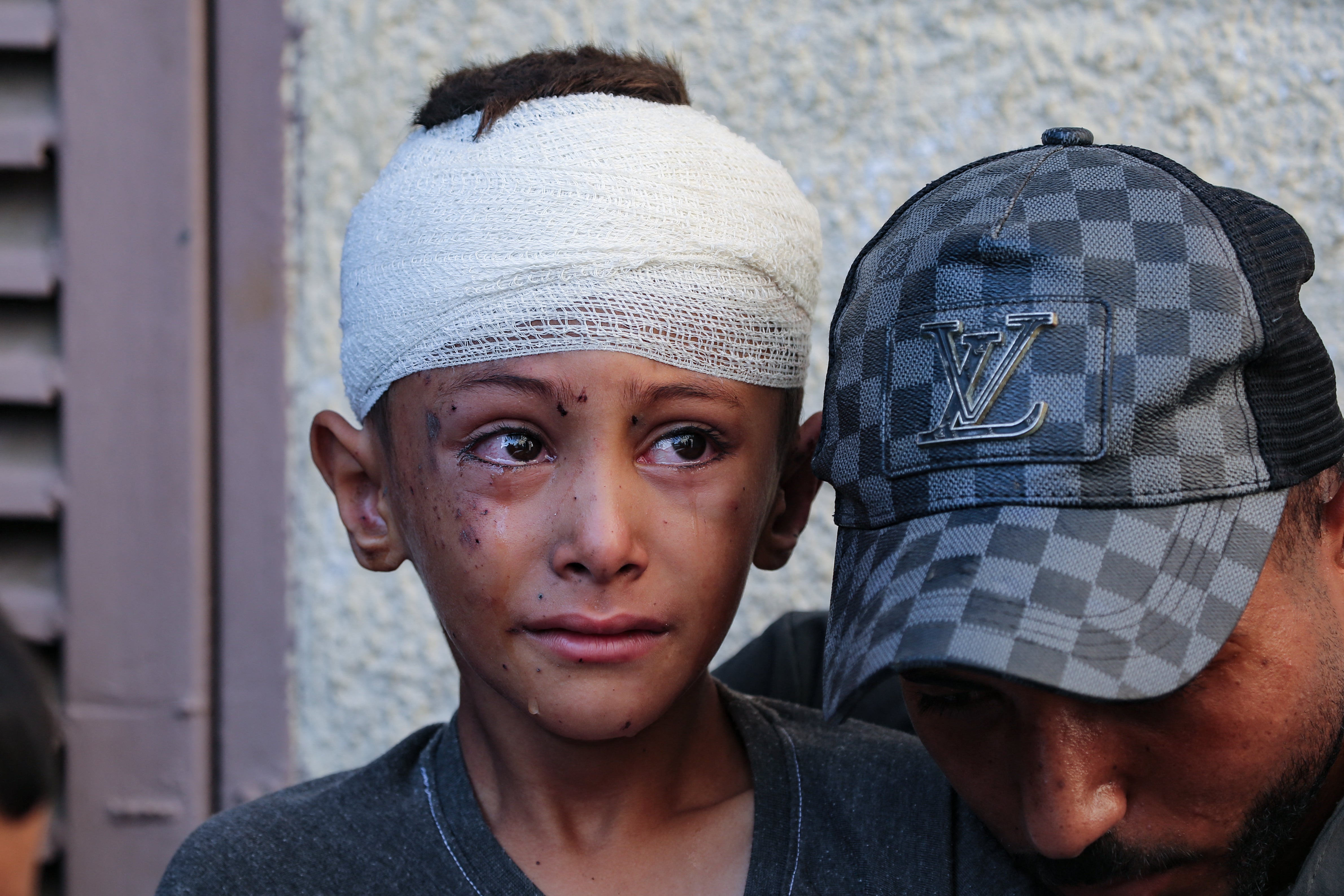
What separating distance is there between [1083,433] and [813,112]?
124cm

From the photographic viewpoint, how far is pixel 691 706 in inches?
64.4

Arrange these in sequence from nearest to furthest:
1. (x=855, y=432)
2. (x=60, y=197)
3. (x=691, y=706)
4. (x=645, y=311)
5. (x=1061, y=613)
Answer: (x=1061, y=613) → (x=855, y=432) → (x=645, y=311) → (x=691, y=706) → (x=60, y=197)

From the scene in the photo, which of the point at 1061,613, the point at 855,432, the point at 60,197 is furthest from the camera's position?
the point at 60,197

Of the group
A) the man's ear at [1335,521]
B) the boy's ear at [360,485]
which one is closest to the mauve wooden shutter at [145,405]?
the boy's ear at [360,485]

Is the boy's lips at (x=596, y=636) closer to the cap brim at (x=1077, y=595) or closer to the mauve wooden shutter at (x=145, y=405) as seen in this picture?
the cap brim at (x=1077, y=595)

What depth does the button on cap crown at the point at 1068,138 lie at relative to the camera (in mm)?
1377

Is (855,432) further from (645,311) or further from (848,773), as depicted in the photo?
(848,773)

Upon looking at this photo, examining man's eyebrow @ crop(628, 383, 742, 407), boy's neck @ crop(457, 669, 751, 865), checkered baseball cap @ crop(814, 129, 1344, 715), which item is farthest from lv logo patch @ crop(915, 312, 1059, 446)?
boy's neck @ crop(457, 669, 751, 865)

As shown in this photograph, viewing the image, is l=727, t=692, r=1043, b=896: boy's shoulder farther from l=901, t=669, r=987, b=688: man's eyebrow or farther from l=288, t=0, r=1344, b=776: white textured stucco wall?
l=288, t=0, r=1344, b=776: white textured stucco wall

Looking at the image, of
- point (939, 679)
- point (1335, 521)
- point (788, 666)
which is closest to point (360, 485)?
point (788, 666)

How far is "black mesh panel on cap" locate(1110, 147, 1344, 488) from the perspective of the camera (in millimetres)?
1196

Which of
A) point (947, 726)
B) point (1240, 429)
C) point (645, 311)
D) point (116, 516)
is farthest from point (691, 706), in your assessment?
point (116, 516)

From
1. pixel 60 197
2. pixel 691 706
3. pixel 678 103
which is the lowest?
pixel 691 706

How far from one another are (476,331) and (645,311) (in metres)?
0.20
